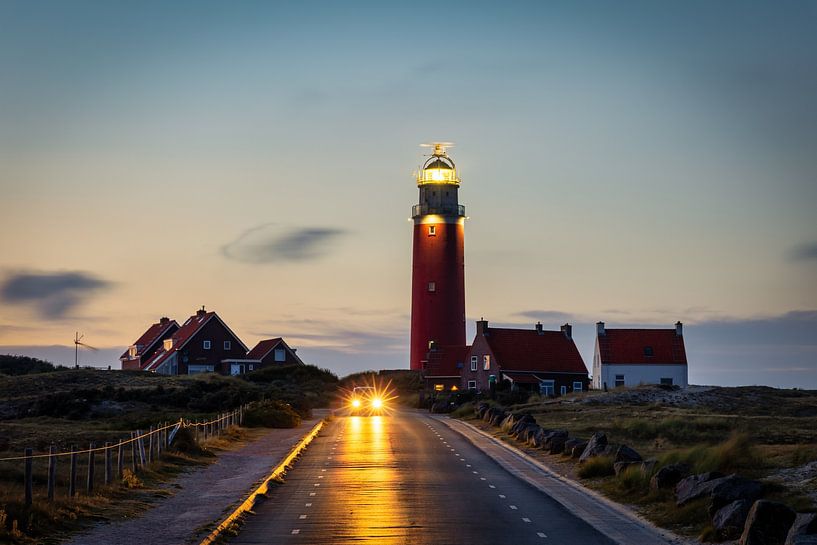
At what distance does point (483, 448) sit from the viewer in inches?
1679

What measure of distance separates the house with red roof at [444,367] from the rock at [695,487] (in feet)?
228

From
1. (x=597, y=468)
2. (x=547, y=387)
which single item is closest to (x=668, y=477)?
(x=597, y=468)

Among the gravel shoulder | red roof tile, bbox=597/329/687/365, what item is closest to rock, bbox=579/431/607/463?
the gravel shoulder

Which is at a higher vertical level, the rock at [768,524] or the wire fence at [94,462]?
the wire fence at [94,462]

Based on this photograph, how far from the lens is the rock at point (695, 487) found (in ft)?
73.7

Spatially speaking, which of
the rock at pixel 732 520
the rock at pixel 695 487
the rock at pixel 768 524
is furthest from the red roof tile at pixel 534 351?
the rock at pixel 768 524

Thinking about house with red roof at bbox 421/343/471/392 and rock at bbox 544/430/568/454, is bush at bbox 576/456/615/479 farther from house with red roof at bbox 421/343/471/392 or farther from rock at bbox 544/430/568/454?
house with red roof at bbox 421/343/471/392

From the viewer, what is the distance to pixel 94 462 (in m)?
28.4

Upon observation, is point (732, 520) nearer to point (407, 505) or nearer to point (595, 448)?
point (407, 505)

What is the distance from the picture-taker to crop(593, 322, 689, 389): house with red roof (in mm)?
91062

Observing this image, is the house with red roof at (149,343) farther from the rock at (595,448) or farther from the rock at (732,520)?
the rock at (732,520)

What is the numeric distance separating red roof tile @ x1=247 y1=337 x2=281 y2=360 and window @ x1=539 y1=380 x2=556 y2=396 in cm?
3072

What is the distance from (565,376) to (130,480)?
67.4 metres

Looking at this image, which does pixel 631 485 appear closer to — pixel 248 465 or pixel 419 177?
pixel 248 465
